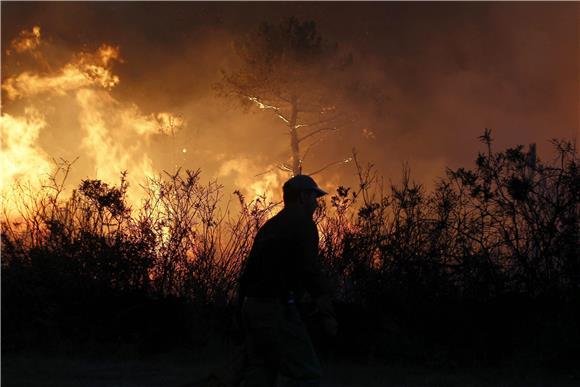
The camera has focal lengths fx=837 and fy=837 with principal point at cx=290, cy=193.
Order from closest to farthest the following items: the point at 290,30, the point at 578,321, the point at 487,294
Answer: the point at 578,321 → the point at 487,294 → the point at 290,30

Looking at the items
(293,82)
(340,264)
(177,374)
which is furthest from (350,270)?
(293,82)

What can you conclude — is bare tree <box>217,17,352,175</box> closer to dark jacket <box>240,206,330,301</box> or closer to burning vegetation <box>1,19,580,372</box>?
burning vegetation <box>1,19,580,372</box>

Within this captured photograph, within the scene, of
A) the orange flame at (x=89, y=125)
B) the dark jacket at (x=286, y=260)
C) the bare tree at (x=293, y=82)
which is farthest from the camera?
the bare tree at (x=293, y=82)

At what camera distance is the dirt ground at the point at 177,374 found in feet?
31.1

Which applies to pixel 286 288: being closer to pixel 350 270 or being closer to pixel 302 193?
pixel 302 193

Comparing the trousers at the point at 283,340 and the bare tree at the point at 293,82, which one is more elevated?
the bare tree at the point at 293,82

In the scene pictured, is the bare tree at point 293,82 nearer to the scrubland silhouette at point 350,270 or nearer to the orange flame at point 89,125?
the orange flame at point 89,125

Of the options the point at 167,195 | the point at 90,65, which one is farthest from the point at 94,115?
the point at 167,195

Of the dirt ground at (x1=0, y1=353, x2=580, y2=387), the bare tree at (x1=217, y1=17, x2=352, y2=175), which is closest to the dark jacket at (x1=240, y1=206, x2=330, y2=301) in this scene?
the dirt ground at (x1=0, y1=353, x2=580, y2=387)

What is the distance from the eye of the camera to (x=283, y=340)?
600 cm

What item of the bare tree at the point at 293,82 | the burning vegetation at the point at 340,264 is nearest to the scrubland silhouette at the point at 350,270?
the burning vegetation at the point at 340,264

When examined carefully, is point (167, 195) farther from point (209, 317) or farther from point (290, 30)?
point (290, 30)

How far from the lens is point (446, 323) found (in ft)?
35.5

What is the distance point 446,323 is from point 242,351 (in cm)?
499
